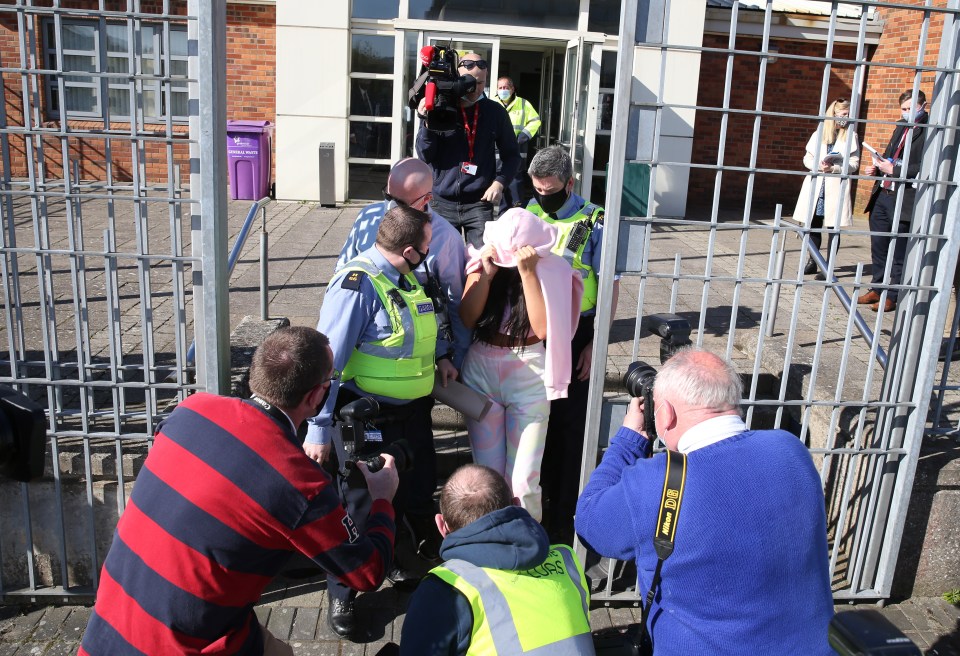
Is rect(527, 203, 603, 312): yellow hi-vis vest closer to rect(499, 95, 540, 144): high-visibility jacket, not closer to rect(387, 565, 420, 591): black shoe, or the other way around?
rect(387, 565, 420, 591): black shoe

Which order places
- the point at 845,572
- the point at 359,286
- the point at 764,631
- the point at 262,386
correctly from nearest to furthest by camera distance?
1. the point at 764,631
2. the point at 262,386
3. the point at 359,286
4. the point at 845,572

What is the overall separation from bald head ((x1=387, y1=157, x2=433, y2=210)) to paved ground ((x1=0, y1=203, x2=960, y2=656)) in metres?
1.16

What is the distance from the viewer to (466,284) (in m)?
3.77

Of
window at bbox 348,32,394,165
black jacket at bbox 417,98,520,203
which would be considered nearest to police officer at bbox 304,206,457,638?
black jacket at bbox 417,98,520,203

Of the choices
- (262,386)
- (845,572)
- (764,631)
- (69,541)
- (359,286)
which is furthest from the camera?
(845,572)

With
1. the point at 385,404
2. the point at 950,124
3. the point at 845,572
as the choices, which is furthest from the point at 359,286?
the point at 845,572

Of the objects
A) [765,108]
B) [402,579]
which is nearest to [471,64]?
[402,579]

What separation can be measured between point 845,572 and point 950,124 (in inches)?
84.3

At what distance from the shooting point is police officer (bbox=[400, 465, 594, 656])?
2.12 m

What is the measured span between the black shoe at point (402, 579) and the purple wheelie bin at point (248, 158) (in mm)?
8444

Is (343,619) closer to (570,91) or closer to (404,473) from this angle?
(404,473)

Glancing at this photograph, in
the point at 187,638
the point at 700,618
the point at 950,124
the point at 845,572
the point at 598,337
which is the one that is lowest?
the point at 845,572

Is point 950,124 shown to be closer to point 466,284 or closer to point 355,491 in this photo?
point 466,284

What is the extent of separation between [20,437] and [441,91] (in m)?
3.72
